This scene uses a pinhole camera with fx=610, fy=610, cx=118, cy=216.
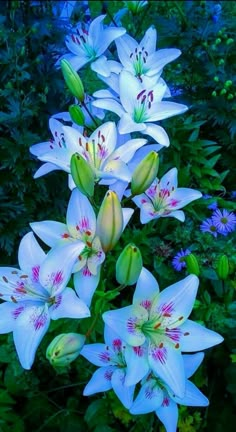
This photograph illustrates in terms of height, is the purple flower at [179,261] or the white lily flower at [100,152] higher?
the white lily flower at [100,152]

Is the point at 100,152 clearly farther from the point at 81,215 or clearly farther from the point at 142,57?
the point at 142,57

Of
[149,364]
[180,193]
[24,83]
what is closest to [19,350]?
[149,364]

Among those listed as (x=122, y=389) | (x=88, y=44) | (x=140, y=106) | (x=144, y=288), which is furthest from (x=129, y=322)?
(x=88, y=44)

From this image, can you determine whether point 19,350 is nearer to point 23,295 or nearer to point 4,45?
point 23,295

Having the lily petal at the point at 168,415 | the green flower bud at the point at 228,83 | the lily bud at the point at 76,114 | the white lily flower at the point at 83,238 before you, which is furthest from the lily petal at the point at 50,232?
the green flower bud at the point at 228,83

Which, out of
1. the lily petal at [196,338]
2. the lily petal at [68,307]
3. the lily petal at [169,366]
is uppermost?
the lily petal at [68,307]

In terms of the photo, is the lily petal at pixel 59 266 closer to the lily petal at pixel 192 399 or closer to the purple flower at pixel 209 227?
the lily petal at pixel 192 399
